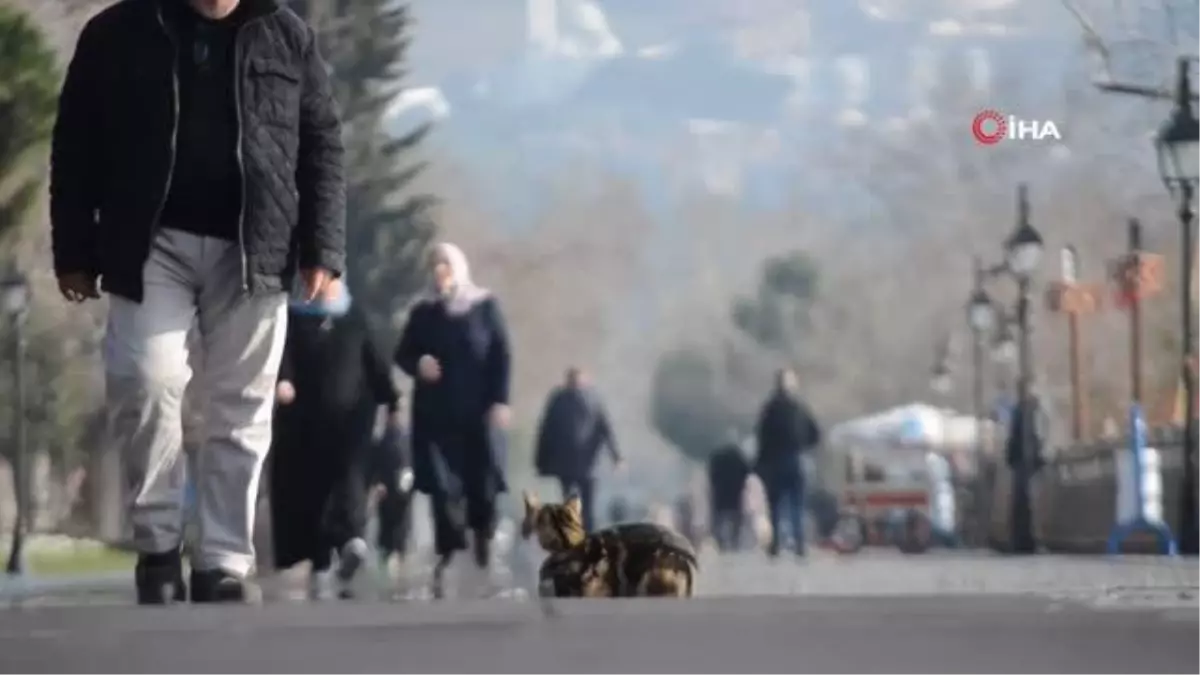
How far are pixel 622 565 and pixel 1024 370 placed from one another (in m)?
1.01

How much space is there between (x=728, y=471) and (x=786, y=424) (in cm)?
14

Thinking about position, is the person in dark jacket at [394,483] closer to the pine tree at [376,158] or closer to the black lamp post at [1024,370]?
the pine tree at [376,158]

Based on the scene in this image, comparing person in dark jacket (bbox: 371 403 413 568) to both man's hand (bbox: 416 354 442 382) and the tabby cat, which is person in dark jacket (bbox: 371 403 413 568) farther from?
the tabby cat

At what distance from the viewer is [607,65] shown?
3.98m

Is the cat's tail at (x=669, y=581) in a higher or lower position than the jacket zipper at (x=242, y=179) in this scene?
lower

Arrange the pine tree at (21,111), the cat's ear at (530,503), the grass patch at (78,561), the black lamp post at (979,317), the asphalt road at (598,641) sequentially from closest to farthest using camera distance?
1. the asphalt road at (598,641)
2. the grass patch at (78,561)
3. the cat's ear at (530,503)
4. the pine tree at (21,111)
5. the black lamp post at (979,317)

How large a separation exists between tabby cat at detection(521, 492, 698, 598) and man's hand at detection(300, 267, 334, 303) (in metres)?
0.60

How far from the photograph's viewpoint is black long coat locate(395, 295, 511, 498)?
3.96m

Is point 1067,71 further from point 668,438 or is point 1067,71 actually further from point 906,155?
point 668,438

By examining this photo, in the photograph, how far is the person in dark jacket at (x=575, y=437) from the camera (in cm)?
393

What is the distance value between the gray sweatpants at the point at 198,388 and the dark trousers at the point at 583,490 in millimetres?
615

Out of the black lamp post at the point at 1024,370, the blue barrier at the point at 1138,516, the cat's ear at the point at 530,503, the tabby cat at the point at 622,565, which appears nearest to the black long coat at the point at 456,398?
the cat's ear at the point at 530,503

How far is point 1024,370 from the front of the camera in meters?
4.11

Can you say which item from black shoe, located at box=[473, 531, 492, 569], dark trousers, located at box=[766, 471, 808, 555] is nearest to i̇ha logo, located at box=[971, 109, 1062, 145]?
dark trousers, located at box=[766, 471, 808, 555]
